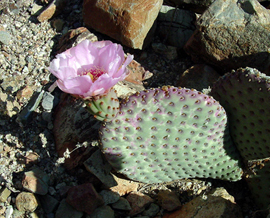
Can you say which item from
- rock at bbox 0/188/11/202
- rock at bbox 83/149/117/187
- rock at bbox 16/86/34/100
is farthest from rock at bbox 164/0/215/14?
rock at bbox 0/188/11/202

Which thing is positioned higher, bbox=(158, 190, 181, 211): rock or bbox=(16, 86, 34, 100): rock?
bbox=(16, 86, 34, 100): rock

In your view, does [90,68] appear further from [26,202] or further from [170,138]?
[26,202]

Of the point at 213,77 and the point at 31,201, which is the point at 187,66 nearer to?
the point at 213,77

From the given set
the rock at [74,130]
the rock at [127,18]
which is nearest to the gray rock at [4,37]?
the rock at [127,18]

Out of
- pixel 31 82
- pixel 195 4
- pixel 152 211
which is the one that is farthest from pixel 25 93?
pixel 195 4

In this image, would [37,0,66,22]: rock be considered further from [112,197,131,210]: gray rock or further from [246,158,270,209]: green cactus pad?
[246,158,270,209]: green cactus pad

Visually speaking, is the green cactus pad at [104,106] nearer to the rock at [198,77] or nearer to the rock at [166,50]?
the rock at [198,77]
